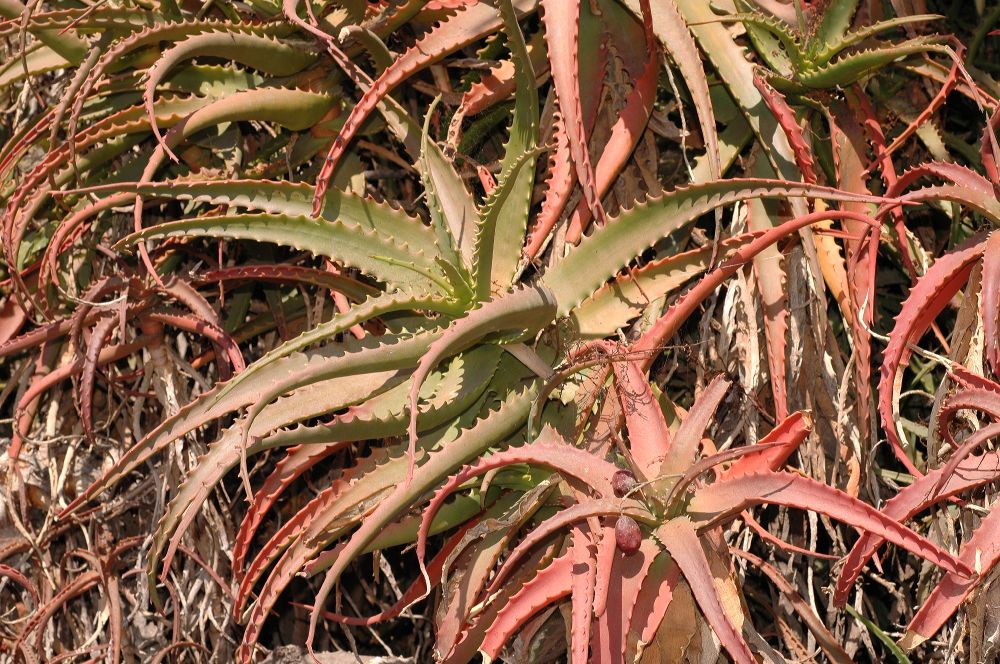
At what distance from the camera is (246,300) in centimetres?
173

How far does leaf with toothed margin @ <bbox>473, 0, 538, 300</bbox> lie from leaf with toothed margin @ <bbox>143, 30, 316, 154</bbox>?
359 millimetres

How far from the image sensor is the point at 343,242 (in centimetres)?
136

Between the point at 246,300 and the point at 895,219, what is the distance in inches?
34.7

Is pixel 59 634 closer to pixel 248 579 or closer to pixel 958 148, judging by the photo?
pixel 248 579

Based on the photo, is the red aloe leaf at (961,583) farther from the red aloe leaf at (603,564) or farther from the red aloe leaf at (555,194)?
the red aloe leaf at (555,194)

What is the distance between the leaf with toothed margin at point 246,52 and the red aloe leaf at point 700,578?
0.77 metres

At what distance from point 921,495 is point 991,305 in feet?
0.66

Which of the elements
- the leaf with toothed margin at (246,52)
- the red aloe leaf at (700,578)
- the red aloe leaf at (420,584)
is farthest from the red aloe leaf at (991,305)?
the leaf with toothed margin at (246,52)

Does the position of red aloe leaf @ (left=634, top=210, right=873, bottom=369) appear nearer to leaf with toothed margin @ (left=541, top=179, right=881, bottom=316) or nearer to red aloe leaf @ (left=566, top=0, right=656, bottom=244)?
leaf with toothed margin @ (left=541, top=179, right=881, bottom=316)

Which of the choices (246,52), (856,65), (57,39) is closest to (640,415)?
(856,65)

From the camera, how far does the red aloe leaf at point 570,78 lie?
50.3 inches

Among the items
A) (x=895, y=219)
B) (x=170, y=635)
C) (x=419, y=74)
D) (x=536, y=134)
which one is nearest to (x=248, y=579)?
(x=170, y=635)

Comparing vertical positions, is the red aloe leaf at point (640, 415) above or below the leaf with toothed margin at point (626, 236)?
below

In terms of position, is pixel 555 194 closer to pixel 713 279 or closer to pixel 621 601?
pixel 713 279
